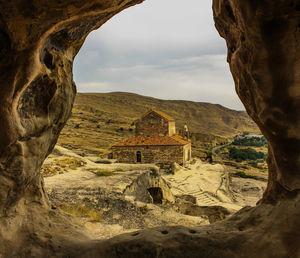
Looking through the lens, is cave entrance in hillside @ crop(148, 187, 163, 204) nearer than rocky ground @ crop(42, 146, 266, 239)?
No

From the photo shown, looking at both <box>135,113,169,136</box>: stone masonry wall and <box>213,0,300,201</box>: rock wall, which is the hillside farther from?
<box>213,0,300,201</box>: rock wall

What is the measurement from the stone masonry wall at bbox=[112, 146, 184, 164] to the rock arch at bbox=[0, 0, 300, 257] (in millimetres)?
19750

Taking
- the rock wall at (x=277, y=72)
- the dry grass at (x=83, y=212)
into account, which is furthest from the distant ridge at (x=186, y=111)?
the rock wall at (x=277, y=72)

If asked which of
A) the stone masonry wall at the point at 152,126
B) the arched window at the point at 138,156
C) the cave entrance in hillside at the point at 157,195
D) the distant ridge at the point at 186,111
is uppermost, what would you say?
the distant ridge at the point at 186,111

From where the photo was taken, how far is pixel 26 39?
3.31m

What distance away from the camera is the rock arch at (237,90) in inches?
115

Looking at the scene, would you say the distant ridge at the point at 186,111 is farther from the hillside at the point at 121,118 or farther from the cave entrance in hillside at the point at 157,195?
the cave entrance in hillside at the point at 157,195

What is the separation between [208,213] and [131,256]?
365 inches

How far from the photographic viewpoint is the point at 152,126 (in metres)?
26.7

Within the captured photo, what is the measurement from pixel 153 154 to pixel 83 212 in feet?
55.8

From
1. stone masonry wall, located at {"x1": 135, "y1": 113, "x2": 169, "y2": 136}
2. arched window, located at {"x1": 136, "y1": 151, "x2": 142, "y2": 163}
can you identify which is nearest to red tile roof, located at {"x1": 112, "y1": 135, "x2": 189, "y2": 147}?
arched window, located at {"x1": 136, "y1": 151, "x2": 142, "y2": 163}

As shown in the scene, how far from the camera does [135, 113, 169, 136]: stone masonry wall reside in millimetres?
26359

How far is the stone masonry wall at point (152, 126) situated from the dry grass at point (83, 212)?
62.8ft

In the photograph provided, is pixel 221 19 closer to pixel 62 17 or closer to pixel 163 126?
pixel 62 17
